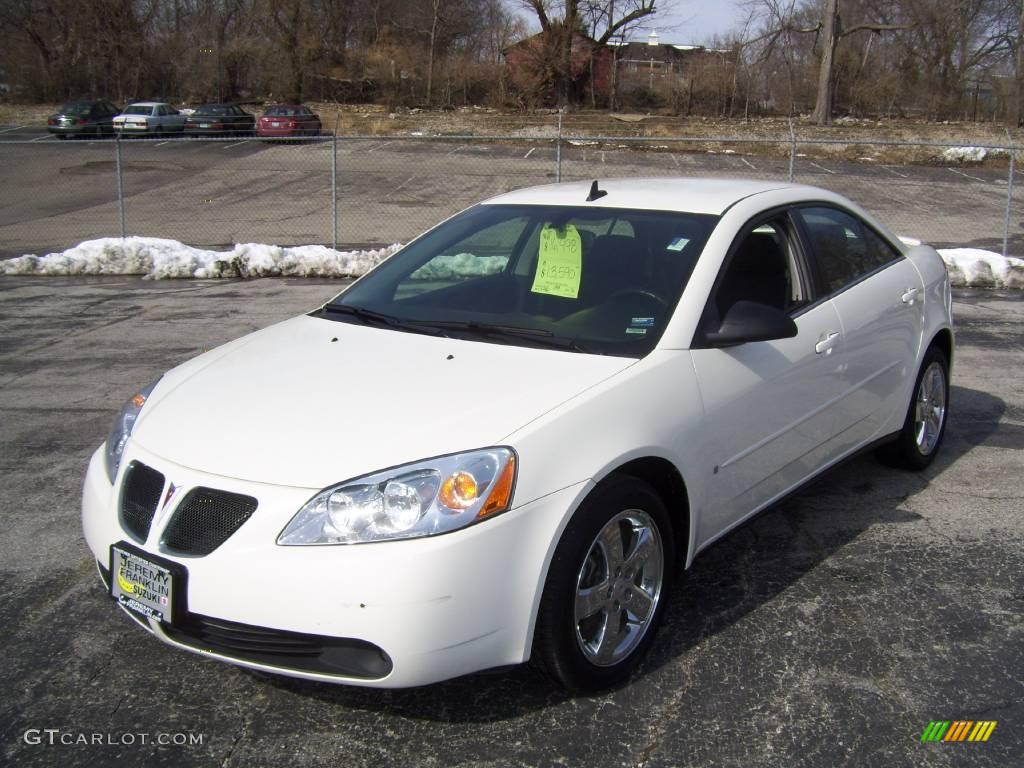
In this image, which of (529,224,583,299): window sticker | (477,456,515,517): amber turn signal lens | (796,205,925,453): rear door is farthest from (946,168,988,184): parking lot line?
(477,456,515,517): amber turn signal lens

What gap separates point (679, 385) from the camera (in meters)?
3.46

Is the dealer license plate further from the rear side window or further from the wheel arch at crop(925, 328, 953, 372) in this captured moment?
the wheel arch at crop(925, 328, 953, 372)

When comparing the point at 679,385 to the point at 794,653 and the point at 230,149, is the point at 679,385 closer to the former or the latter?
the point at 794,653

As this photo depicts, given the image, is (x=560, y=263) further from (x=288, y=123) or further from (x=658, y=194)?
(x=288, y=123)

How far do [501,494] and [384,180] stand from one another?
22962 mm

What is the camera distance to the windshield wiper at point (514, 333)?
3.61 meters

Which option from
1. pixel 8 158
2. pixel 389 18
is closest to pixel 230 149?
pixel 8 158

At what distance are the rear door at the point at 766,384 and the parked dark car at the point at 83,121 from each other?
35.3 m

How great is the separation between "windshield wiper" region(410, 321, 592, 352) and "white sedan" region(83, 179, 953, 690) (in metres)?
0.01

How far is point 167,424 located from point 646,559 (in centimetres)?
163

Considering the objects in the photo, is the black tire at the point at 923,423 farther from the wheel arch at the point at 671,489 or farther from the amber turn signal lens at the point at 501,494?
the amber turn signal lens at the point at 501,494

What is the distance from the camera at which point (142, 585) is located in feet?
9.82

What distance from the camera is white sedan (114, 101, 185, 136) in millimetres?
35344

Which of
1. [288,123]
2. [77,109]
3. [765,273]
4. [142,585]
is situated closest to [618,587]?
[142,585]
